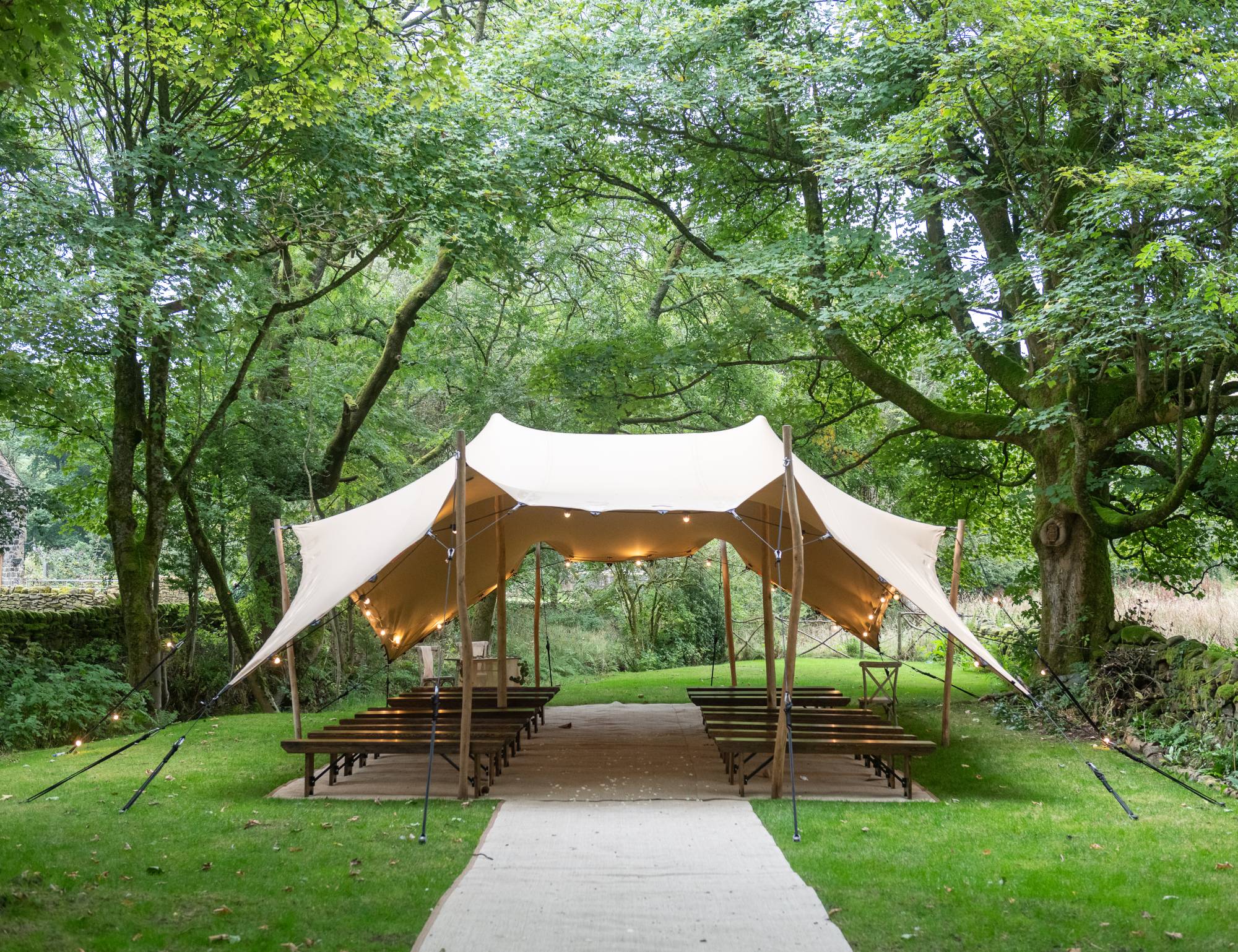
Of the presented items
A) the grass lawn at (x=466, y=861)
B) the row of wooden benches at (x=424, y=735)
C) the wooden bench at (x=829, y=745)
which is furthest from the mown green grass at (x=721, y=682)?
the grass lawn at (x=466, y=861)

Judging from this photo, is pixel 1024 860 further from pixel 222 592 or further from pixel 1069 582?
pixel 222 592

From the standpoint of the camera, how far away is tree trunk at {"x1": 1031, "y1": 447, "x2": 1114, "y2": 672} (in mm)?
9742

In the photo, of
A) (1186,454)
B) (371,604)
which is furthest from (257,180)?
(1186,454)

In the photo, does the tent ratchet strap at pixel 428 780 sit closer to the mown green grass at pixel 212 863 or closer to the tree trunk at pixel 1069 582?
the mown green grass at pixel 212 863

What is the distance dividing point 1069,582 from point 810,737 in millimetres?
4836

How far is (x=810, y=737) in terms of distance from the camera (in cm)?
649

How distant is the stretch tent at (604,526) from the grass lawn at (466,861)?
97 centimetres

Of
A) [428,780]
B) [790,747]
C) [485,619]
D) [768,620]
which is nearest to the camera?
[428,780]

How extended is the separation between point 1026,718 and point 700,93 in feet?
23.7

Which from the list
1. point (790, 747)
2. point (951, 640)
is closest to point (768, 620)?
point (951, 640)

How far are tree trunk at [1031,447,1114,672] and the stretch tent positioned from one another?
1.82m

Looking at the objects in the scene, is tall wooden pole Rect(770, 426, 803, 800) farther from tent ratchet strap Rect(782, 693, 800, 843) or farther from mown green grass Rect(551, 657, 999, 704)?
mown green grass Rect(551, 657, 999, 704)

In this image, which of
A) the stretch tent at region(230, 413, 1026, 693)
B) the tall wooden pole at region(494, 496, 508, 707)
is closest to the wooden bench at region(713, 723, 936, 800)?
the stretch tent at region(230, 413, 1026, 693)

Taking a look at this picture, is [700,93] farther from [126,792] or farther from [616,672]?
[616,672]
